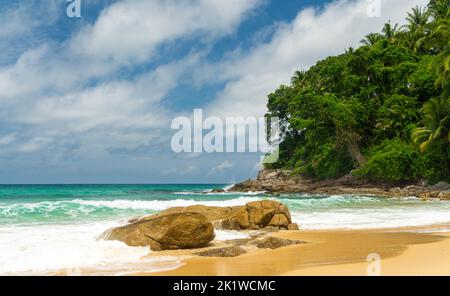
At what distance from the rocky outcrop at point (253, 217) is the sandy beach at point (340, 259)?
254 cm

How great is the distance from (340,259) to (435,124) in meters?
31.6

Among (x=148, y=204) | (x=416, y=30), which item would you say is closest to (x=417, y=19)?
(x=416, y=30)

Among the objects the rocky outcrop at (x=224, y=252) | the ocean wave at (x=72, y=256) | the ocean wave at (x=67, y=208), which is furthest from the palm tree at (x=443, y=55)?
the ocean wave at (x=72, y=256)

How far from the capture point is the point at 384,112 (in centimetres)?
4347

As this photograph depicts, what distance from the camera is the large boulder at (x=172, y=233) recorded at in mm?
9969

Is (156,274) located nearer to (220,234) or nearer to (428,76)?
(220,234)

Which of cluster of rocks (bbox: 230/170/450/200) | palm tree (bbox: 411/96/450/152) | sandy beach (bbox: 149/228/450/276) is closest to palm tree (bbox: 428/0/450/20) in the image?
palm tree (bbox: 411/96/450/152)

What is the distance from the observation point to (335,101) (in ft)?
148

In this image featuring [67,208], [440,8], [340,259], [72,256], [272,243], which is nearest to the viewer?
[340,259]

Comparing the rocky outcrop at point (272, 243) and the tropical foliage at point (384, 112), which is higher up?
the tropical foliage at point (384, 112)

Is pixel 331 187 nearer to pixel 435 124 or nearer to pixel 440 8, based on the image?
pixel 435 124

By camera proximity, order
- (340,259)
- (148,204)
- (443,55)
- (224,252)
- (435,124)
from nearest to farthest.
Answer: (340,259)
(224,252)
(148,204)
(443,55)
(435,124)

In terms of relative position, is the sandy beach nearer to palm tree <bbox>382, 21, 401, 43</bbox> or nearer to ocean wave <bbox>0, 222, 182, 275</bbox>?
ocean wave <bbox>0, 222, 182, 275</bbox>

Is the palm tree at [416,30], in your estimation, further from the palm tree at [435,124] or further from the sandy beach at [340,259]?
the sandy beach at [340,259]
